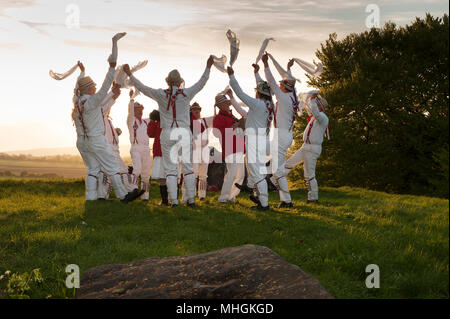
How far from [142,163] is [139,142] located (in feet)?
2.09

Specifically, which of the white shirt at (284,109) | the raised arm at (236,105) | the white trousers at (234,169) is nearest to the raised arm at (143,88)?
the raised arm at (236,105)

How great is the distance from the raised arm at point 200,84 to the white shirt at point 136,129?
7.20 ft

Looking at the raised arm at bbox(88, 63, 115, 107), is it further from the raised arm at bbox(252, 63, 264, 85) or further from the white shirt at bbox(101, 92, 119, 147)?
the raised arm at bbox(252, 63, 264, 85)

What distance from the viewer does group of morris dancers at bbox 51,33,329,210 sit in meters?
9.77

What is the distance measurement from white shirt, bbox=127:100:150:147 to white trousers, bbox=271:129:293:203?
144 inches

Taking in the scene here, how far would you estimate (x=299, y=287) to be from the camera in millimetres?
4383

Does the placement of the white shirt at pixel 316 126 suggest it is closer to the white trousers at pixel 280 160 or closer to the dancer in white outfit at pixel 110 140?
the white trousers at pixel 280 160

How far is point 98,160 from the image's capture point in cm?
1027

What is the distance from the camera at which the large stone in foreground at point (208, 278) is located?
4379 millimetres

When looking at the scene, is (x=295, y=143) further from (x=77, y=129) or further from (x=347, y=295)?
(x=347, y=295)

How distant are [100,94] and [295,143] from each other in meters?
10.2

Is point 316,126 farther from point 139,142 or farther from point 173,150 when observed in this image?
point 139,142
